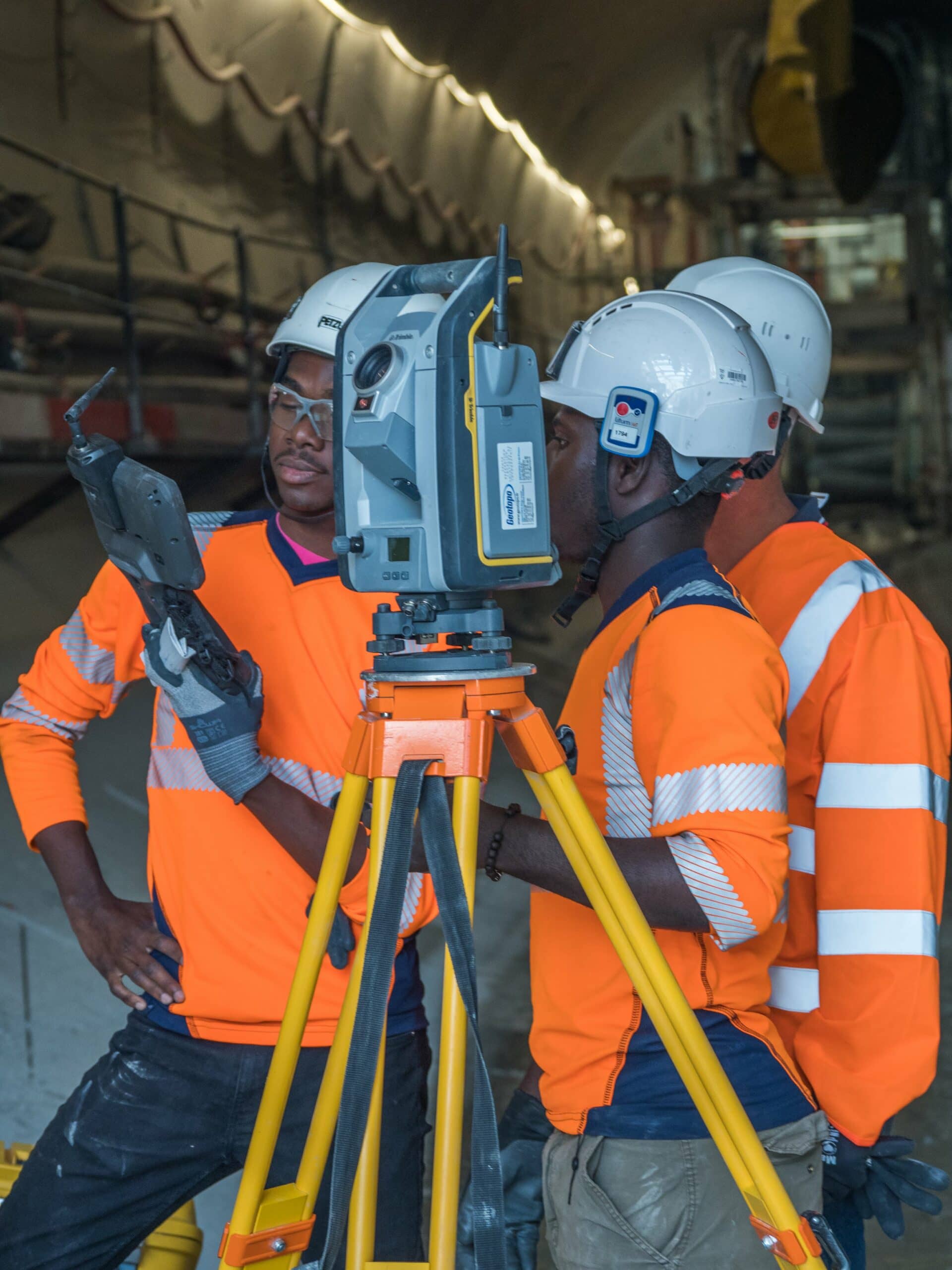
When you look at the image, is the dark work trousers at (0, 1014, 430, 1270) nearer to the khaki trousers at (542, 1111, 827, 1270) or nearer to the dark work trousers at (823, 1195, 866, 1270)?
the khaki trousers at (542, 1111, 827, 1270)

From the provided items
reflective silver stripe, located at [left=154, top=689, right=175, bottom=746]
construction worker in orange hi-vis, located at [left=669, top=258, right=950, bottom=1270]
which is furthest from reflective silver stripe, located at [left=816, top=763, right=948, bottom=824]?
reflective silver stripe, located at [left=154, top=689, right=175, bottom=746]

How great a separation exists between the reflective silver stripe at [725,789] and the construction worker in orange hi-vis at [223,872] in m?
0.51

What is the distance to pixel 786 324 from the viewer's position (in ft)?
7.52

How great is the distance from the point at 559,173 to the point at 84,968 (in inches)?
571

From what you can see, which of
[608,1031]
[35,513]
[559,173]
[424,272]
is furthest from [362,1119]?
[559,173]

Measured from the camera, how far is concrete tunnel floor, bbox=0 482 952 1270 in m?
3.37

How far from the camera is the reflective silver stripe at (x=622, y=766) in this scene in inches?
58.9

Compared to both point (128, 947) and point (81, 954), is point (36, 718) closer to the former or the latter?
point (128, 947)

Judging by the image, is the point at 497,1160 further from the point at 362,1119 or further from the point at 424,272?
the point at 424,272

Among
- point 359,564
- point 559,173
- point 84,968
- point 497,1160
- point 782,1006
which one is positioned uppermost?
point 559,173

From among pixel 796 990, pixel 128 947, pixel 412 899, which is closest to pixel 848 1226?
pixel 796 990

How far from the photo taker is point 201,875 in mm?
1907

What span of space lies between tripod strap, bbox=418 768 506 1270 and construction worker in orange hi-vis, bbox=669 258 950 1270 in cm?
61

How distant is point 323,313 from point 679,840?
1077 millimetres
